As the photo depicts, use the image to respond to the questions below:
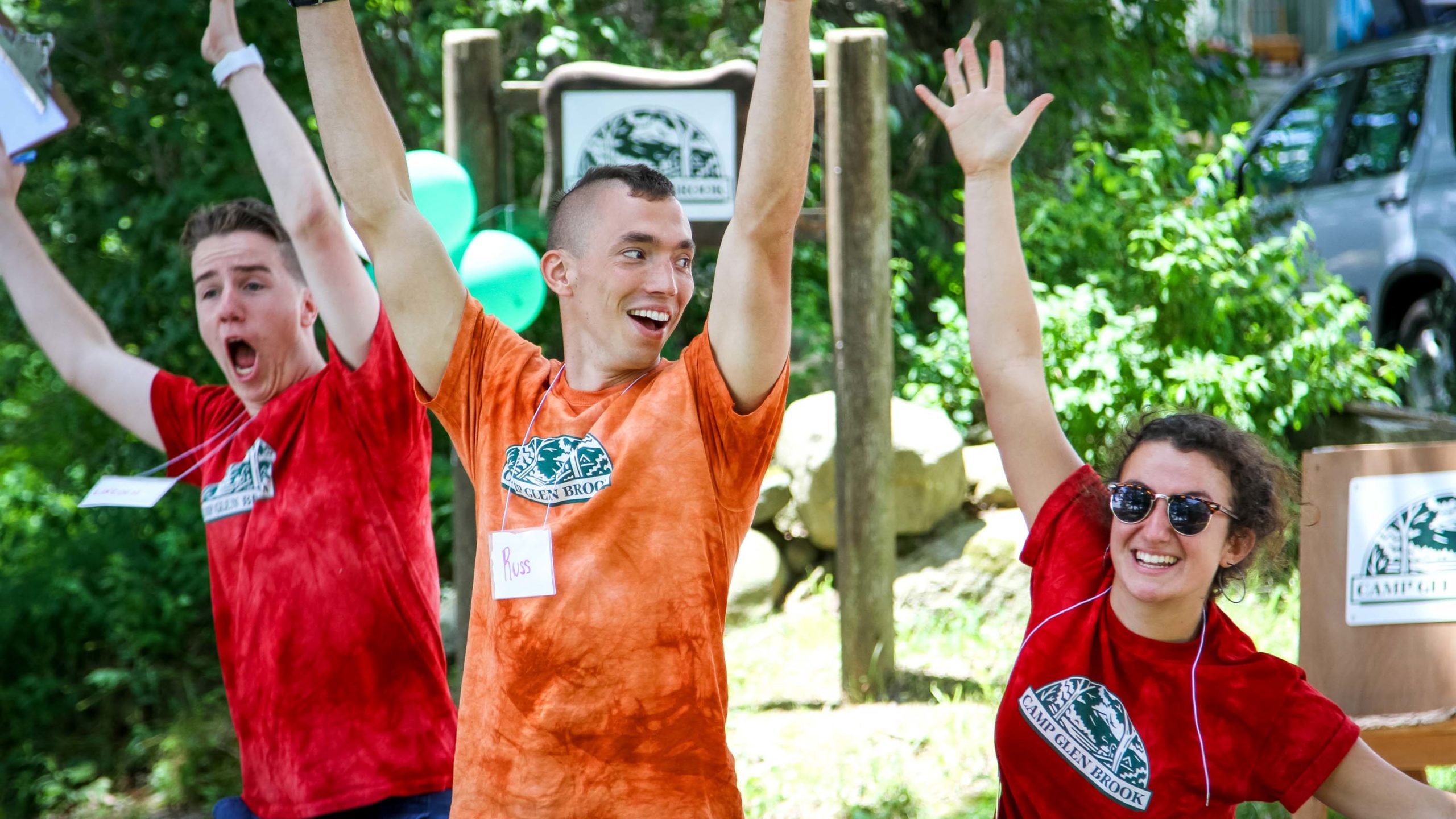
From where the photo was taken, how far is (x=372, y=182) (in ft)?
6.33

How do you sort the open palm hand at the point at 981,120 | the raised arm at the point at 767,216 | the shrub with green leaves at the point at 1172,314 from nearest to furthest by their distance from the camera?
the raised arm at the point at 767,216 → the open palm hand at the point at 981,120 → the shrub with green leaves at the point at 1172,314

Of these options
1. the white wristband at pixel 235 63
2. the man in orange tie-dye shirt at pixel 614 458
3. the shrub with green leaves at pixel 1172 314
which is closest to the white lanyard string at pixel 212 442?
the white wristband at pixel 235 63

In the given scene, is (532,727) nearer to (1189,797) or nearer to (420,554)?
(420,554)

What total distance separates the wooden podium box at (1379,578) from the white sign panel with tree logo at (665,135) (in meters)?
2.18

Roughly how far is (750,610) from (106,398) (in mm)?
3192

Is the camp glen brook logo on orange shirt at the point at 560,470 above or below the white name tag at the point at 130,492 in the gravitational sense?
above

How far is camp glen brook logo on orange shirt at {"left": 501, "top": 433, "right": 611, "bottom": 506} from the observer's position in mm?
1825

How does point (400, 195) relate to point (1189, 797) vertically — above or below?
above

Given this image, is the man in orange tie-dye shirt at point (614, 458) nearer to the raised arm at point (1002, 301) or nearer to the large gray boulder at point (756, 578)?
the raised arm at point (1002, 301)

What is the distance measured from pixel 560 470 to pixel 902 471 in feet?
12.6

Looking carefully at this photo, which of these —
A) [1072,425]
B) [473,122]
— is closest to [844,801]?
[1072,425]

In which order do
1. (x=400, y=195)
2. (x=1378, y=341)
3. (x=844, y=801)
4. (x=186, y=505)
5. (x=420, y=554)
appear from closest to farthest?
(x=400, y=195), (x=420, y=554), (x=844, y=801), (x=186, y=505), (x=1378, y=341)

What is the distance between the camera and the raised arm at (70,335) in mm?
2773

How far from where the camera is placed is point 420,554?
8.09ft
